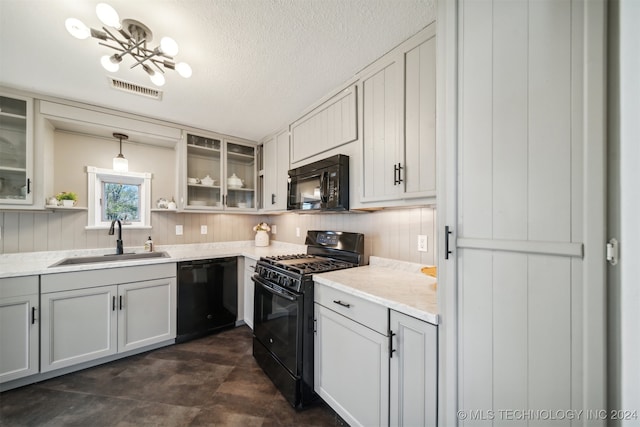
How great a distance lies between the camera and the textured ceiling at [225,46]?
1.23 meters

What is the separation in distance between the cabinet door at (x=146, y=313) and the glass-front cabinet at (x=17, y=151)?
45.0 inches

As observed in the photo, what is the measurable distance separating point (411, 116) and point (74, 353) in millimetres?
3194

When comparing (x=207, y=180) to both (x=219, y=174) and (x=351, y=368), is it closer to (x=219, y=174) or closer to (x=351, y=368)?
(x=219, y=174)

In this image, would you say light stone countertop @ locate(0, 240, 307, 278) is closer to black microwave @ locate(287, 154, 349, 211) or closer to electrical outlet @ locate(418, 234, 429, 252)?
black microwave @ locate(287, 154, 349, 211)

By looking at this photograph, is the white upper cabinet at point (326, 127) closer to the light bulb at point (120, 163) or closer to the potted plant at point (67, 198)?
the light bulb at point (120, 163)

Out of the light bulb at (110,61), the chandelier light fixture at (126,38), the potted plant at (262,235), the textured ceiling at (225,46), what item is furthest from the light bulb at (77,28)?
Answer: the potted plant at (262,235)

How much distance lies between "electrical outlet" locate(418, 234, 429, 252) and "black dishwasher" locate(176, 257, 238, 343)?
211cm

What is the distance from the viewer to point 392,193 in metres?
1.55

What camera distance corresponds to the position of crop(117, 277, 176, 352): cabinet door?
219cm

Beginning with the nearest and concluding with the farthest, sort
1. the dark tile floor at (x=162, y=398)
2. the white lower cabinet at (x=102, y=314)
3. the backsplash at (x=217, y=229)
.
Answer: the dark tile floor at (x=162, y=398), the backsplash at (x=217, y=229), the white lower cabinet at (x=102, y=314)

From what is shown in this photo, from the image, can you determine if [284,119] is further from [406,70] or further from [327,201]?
[406,70]

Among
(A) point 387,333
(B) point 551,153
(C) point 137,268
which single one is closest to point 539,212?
(B) point 551,153

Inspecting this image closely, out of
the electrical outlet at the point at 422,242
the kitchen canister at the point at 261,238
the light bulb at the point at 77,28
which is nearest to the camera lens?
the light bulb at the point at 77,28

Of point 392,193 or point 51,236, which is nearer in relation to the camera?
point 392,193
